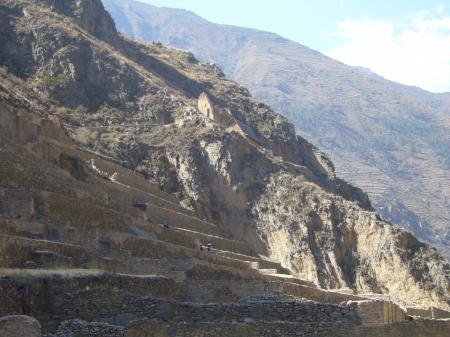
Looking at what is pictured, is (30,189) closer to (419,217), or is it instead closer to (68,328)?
(68,328)

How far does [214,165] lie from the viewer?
54312 mm

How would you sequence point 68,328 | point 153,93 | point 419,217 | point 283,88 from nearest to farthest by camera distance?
point 68,328, point 153,93, point 419,217, point 283,88

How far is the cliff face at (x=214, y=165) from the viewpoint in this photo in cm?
5156

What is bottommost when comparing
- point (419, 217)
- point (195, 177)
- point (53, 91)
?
point (419, 217)

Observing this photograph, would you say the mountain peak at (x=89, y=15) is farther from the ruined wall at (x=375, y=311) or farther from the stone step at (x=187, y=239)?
the ruined wall at (x=375, y=311)

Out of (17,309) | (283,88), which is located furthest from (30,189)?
(283,88)

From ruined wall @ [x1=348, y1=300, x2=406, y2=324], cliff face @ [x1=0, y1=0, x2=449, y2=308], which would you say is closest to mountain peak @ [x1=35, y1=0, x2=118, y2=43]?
cliff face @ [x1=0, y1=0, x2=449, y2=308]

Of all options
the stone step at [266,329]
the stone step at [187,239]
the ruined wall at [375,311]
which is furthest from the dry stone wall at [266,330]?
the stone step at [187,239]

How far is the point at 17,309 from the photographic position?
15258 millimetres

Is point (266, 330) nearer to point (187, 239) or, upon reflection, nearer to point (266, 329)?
point (266, 329)

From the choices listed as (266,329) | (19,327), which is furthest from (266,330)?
(19,327)

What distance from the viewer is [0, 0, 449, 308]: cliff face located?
169 feet

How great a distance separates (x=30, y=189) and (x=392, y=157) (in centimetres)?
13263

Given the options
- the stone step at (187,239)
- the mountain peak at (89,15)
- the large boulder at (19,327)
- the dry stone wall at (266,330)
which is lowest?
the stone step at (187,239)
